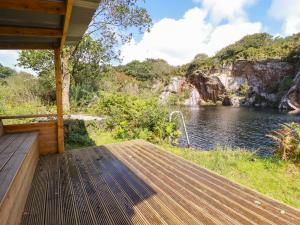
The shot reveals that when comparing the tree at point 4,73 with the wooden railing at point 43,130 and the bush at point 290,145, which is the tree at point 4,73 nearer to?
the wooden railing at point 43,130

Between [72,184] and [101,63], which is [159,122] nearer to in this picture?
[72,184]

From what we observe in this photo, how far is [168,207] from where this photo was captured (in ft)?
8.35

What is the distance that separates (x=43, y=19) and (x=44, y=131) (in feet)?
7.81

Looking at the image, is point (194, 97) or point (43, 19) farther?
point (194, 97)

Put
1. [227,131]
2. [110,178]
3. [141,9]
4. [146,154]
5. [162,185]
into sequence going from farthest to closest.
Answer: [227,131], [141,9], [146,154], [110,178], [162,185]

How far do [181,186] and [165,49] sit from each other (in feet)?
239

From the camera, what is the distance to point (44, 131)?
4750mm

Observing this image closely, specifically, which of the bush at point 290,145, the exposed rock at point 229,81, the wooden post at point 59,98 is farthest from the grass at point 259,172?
the exposed rock at point 229,81

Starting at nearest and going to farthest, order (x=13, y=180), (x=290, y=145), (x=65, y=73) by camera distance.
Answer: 1. (x=13, y=180)
2. (x=290, y=145)
3. (x=65, y=73)

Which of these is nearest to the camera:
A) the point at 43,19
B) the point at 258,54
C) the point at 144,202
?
the point at 144,202

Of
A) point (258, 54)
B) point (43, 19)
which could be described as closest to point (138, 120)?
point (43, 19)

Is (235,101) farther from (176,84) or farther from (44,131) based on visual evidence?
(44,131)

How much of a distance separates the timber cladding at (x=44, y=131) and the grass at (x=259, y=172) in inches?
115

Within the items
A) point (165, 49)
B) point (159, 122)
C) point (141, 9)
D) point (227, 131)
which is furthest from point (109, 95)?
point (165, 49)
